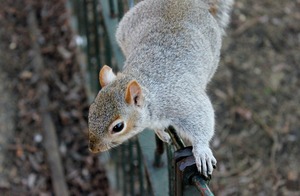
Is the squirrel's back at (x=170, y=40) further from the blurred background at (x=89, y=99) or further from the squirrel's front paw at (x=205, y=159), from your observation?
the blurred background at (x=89, y=99)

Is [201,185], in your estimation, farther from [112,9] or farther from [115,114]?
[112,9]

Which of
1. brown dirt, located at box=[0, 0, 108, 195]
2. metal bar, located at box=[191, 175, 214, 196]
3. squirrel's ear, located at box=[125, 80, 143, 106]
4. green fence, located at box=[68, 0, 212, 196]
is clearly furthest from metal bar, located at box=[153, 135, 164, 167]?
brown dirt, located at box=[0, 0, 108, 195]

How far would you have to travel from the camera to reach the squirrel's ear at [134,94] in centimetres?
155

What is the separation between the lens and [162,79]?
1.79 m

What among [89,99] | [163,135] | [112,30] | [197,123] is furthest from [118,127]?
[89,99]

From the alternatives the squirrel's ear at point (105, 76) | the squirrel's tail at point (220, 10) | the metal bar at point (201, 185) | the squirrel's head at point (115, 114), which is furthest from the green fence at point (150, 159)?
the squirrel's tail at point (220, 10)

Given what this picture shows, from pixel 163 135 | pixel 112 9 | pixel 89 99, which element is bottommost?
pixel 163 135

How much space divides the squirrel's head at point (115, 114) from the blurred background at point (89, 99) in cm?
121

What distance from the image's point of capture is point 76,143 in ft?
10.7

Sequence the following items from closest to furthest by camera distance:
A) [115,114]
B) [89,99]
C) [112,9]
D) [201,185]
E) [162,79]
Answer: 1. [201,185]
2. [115,114]
3. [162,79]
4. [112,9]
5. [89,99]

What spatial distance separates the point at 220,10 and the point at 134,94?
740 millimetres

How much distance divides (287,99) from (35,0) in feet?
5.77

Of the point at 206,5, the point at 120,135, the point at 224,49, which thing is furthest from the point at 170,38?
the point at 224,49

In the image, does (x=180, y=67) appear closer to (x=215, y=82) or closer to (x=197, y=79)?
(x=197, y=79)
